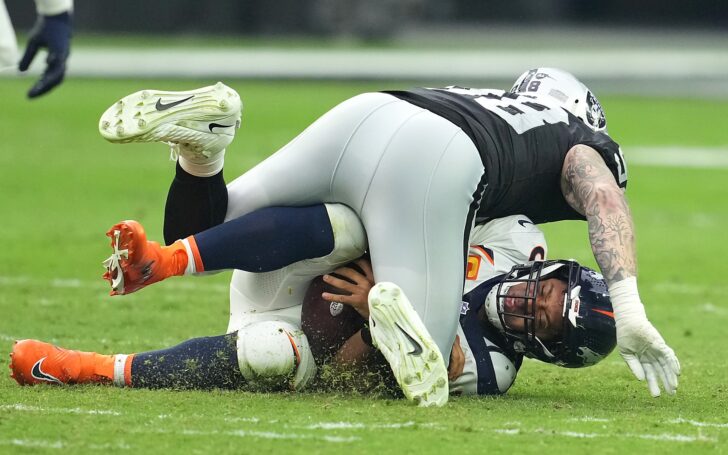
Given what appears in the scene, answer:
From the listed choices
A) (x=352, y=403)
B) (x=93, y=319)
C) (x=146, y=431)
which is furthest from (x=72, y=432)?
(x=93, y=319)

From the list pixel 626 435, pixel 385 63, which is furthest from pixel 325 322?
pixel 385 63

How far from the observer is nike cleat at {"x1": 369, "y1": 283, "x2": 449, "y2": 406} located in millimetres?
4496

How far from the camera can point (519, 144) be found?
5.06m

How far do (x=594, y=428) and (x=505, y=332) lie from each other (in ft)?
2.33

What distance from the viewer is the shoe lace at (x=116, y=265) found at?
4.57 metres

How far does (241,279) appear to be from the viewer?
16.9 ft

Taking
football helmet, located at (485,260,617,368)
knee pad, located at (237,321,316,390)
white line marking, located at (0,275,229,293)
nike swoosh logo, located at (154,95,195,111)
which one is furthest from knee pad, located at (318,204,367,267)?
white line marking, located at (0,275,229,293)

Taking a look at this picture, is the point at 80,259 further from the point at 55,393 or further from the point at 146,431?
the point at 146,431

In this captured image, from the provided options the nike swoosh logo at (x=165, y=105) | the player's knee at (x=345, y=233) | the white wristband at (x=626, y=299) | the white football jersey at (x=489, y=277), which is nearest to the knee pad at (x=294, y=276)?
the player's knee at (x=345, y=233)

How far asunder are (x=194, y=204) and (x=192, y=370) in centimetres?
64

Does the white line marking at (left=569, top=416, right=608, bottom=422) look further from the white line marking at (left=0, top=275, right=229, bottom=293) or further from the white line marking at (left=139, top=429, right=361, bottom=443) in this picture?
the white line marking at (left=0, top=275, right=229, bottom=293)

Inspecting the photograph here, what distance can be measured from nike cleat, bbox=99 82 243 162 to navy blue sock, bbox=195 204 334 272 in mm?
324

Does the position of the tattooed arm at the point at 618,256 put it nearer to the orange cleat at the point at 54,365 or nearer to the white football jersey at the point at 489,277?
the white football jersey at the point at 489,277

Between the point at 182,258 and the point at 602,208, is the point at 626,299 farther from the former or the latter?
the point at 182,258
